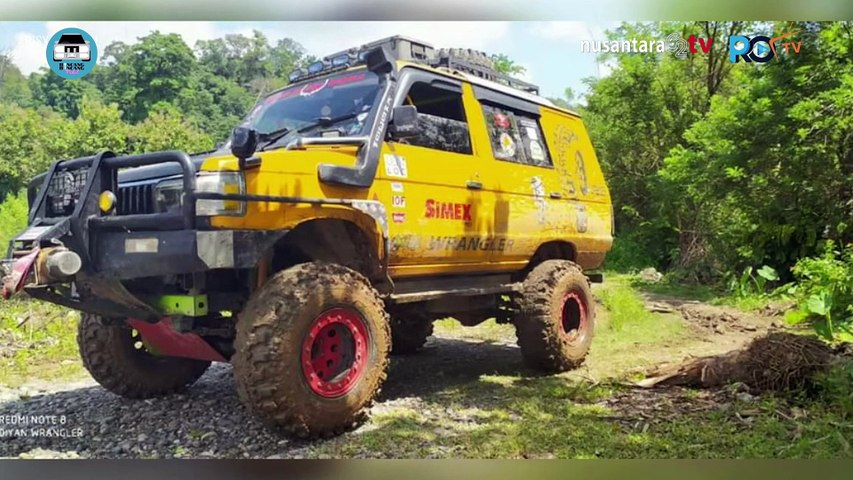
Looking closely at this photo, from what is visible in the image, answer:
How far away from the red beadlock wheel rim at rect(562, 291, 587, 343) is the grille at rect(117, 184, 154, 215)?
11.6 ft

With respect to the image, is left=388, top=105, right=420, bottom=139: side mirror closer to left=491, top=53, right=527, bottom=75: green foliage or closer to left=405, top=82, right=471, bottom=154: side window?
left=405, top=82, right=471, bottom=154: side window

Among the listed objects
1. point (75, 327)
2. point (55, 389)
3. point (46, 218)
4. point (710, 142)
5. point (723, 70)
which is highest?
point (723, 70)

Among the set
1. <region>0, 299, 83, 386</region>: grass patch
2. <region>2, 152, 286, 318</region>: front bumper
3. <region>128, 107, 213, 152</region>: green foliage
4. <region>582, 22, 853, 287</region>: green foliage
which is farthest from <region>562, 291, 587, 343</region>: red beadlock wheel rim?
<region>0, 299, 83, 386</region>: grass patch

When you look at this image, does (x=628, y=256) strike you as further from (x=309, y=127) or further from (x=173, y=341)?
(x=173, y=341)

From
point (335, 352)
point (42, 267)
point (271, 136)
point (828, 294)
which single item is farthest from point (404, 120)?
point (828, 294)

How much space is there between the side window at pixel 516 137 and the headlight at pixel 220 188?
228 cm

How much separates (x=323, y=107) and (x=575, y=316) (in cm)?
289

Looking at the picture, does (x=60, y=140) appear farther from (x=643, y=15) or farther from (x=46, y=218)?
(x=643, y=15)

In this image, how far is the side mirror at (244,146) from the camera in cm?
366

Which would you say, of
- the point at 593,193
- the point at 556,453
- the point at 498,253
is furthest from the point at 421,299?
the point at 593,193

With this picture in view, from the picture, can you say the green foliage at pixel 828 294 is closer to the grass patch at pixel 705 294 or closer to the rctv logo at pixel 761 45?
the grass patch at pixel 705 294

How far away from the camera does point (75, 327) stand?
199 inches

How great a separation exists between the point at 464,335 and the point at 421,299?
8.16 feet

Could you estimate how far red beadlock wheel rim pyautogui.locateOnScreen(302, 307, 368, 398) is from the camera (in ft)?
12.7
